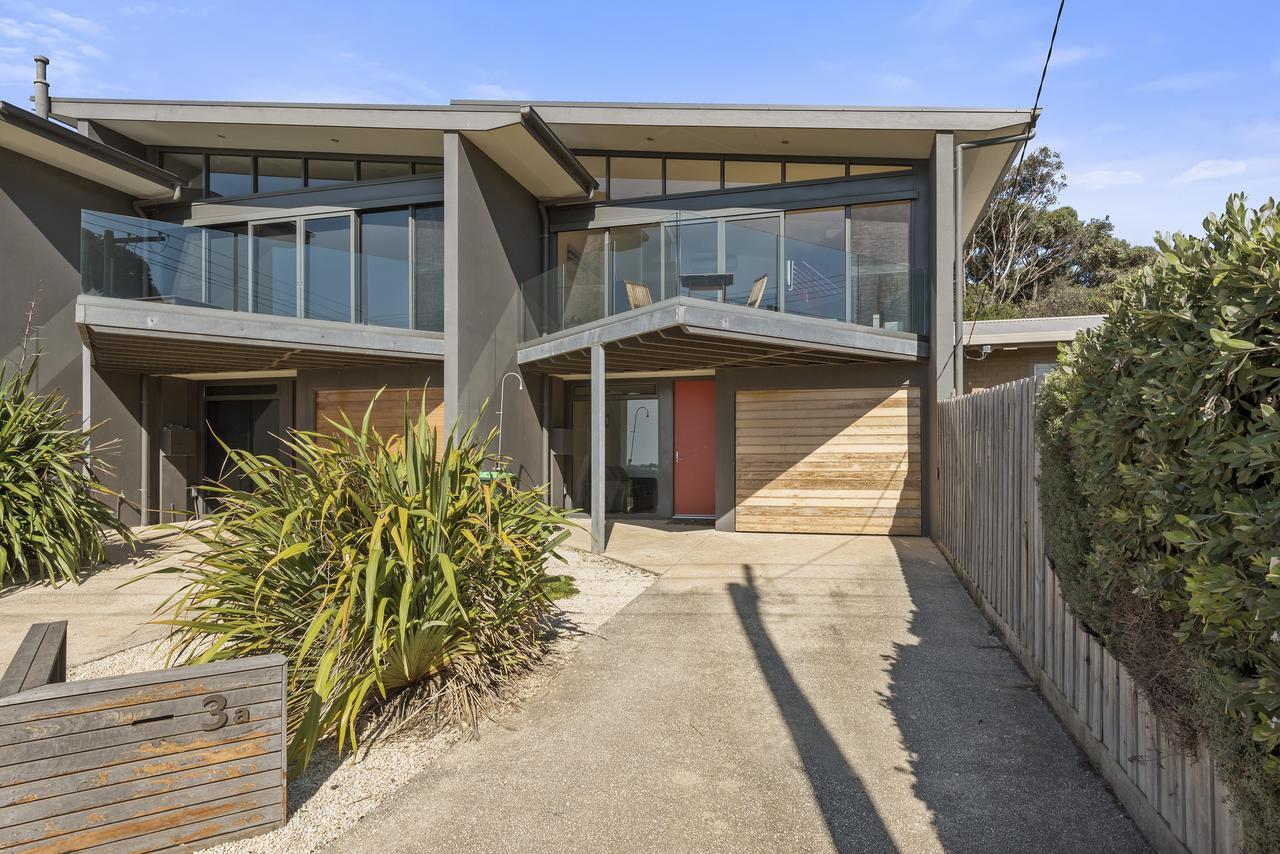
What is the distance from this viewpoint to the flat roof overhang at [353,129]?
9.93 m

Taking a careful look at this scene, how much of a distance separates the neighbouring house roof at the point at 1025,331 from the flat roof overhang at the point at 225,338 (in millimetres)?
8789

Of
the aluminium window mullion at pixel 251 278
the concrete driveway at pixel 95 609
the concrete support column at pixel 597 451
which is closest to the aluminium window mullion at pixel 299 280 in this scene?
the aluminium window mullion at pixel 251 278

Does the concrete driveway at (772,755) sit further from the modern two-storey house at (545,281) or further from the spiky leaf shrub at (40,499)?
the spiky leaf shrub at (40,499)

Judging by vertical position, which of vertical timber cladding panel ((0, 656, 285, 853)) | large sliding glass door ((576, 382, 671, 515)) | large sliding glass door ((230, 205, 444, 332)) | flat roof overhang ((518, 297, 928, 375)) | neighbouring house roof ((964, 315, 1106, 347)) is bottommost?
vertical timber cladding panel ((0, 656, 285, 853))

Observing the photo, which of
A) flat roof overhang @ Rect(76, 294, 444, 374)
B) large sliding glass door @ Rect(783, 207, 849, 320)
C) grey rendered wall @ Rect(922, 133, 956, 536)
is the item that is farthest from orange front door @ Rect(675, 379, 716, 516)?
flat roof overhang @ Rect(76, 294, 444, 374)

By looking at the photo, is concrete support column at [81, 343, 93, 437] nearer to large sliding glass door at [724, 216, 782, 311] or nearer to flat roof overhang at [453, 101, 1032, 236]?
flat roof overhang at [453, 101, 1032, 236]

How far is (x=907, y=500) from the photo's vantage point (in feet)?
34.6

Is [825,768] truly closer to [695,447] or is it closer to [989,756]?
[989,756]

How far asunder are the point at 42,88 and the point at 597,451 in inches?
440

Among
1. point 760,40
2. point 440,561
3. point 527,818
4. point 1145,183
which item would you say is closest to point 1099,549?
point 527,818

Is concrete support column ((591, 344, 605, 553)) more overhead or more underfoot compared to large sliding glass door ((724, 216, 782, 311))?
more underfoot

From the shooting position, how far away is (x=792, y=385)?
36.5ft

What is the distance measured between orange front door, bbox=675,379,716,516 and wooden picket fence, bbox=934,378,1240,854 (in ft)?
16.0

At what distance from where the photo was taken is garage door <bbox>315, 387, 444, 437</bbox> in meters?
11.1
